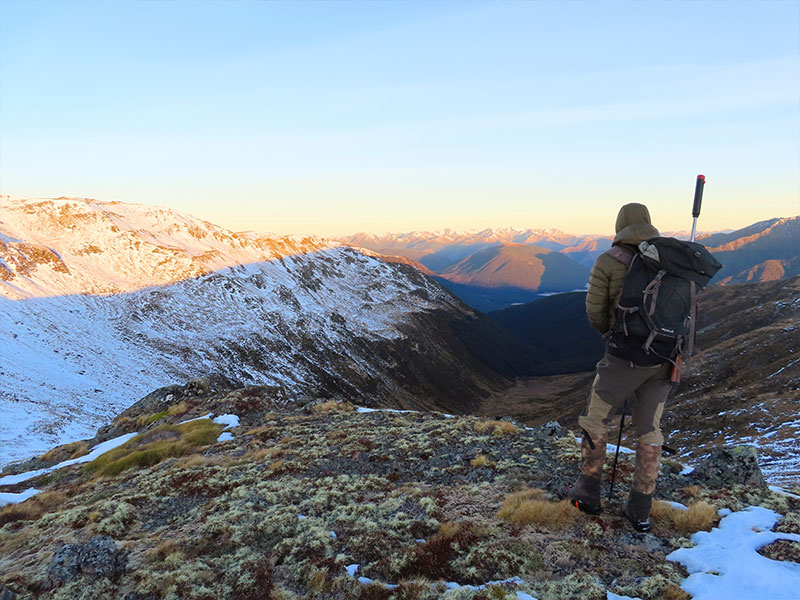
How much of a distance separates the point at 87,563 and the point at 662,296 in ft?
35.1

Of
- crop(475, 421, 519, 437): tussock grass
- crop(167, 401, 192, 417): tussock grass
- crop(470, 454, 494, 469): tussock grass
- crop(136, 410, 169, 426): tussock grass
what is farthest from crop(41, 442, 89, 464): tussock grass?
crop(470, 454, 494, 469): tussock grass

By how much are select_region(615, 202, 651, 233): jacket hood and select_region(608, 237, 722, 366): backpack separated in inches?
20.0

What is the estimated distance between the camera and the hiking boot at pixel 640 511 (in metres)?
6.70

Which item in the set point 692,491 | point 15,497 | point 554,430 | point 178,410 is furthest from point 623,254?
point 178,410

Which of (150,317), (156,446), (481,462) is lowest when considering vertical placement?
(150,317)

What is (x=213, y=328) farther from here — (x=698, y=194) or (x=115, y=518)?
(x=698, y=194)

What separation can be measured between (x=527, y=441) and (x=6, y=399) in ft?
153

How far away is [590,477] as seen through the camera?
721 cm

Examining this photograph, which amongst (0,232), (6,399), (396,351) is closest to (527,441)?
(6,399)

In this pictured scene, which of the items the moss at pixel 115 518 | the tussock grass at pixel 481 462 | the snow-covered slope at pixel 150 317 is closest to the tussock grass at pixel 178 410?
the snow-covered slope at pixel 150 317

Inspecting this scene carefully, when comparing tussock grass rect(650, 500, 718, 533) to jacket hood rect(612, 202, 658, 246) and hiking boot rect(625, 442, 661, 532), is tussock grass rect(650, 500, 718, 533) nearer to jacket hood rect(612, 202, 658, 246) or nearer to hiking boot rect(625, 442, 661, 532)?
hiking boot rect(625, 442, 661, 532)

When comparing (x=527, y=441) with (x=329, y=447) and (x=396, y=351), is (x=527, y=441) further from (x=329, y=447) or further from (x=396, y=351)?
(x=396, y=351)

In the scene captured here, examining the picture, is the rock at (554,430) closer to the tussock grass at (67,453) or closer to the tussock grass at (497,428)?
the tussock grass at (497,428)

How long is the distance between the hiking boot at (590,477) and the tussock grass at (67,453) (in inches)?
976
